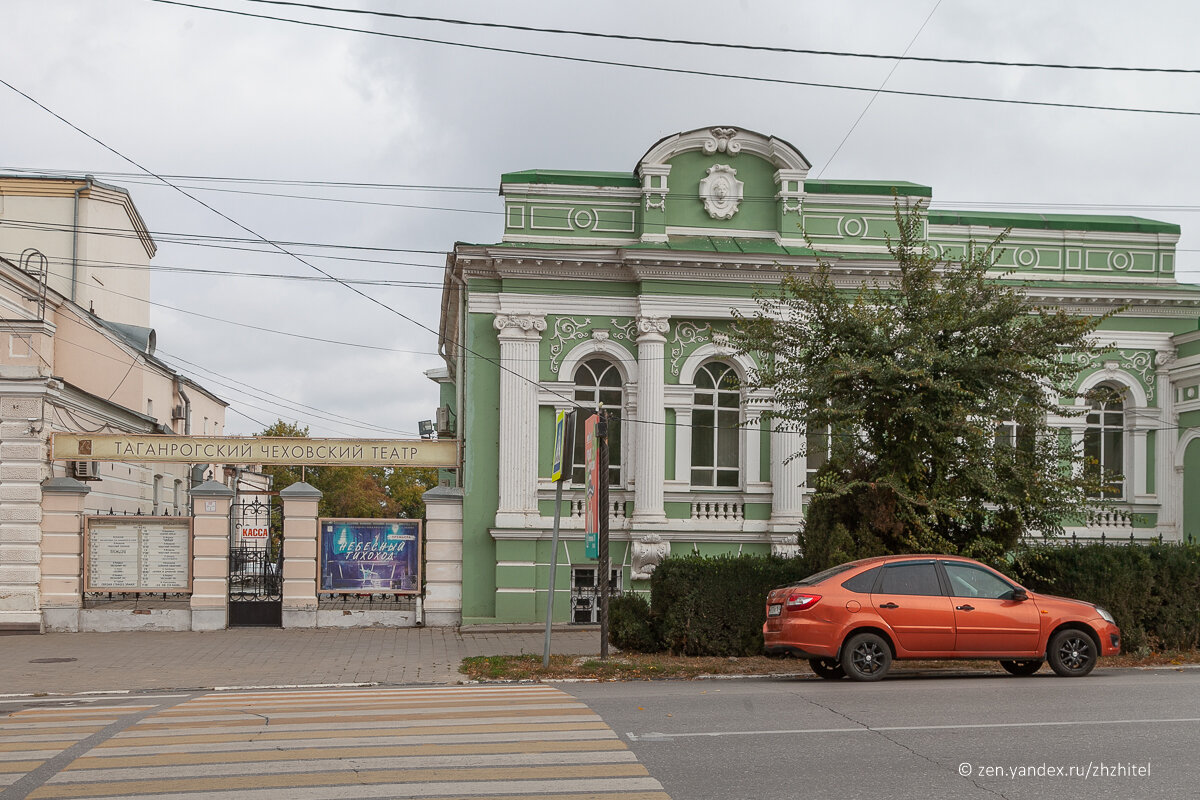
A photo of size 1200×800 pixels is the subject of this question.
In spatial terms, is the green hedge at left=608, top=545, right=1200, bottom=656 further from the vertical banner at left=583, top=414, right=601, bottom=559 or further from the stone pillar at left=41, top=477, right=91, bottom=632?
the stone pillar at left=41, top=477, right=91, bottom=632

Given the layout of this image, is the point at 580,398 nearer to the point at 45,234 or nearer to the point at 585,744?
the point at 585,744

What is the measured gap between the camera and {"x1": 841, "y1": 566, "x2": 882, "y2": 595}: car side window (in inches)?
548

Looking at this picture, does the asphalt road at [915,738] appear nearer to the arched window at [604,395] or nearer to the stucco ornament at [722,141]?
the arched window at [604,395]

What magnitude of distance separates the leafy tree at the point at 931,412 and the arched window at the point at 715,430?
703 cm

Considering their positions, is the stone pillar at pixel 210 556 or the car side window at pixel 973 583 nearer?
the car side window at pixel 973 583

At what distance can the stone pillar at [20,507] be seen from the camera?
70.7 feet

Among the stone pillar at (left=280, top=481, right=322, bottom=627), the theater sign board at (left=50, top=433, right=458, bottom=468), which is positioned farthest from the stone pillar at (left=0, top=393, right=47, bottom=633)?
the stone pillar at (left=280, top=481, right=322, bottom=627)

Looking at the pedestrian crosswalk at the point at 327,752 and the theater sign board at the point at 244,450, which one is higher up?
the theater sign board at the point at 244,450

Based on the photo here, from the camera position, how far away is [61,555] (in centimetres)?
2181

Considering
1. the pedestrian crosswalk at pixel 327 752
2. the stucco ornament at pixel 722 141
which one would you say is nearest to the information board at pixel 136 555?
the pedestrian crosswalk at pixel 327 752

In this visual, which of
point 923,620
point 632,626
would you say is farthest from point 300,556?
point 923,620

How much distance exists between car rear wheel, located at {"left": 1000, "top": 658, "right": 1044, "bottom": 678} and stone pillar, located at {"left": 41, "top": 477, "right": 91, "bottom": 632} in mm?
16610

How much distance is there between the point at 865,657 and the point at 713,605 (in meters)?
3.58

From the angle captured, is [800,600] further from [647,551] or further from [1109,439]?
[1109,439]
